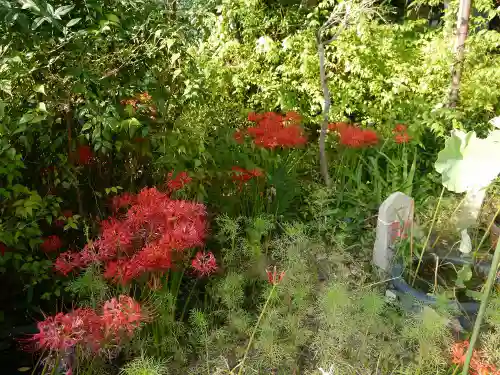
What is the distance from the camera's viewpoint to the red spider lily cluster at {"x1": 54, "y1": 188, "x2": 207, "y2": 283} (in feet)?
5.30

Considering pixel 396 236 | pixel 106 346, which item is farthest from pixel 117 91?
pixel 396 236

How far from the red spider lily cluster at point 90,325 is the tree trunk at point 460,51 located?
10.6ft

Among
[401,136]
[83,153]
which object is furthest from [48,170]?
[401,136]

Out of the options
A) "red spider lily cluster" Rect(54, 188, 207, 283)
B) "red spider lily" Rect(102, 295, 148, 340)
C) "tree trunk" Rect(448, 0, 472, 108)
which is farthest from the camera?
"tree trunk" Rect(448, 0, 472, 108)

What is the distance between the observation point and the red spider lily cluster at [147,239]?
1616mm

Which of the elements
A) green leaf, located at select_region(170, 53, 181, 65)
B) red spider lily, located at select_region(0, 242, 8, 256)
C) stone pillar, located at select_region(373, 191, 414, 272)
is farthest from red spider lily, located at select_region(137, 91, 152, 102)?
stone pillar, located at select_region(373, 191, 414, 272)

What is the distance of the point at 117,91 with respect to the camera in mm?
2127

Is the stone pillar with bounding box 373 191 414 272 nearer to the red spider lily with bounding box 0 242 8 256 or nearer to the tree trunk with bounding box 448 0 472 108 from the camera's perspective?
the red spider lily with bounding box 0 242 8 256

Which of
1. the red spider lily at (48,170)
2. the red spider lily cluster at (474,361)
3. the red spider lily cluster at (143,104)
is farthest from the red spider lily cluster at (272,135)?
the red spider lily cluster at (474,361)

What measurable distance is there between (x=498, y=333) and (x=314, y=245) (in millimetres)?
864

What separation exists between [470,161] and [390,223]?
0.95 metres

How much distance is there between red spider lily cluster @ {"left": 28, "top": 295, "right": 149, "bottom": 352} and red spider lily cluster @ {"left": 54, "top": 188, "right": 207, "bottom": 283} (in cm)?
18

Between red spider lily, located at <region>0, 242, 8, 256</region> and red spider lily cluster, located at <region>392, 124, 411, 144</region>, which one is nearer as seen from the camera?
red spider lily, located at <region>0, 242, 8, 256</region>

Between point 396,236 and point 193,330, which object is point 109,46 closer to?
point 193,330
